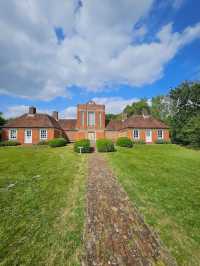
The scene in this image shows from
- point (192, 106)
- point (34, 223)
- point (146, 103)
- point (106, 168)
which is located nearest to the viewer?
point (34, 223)

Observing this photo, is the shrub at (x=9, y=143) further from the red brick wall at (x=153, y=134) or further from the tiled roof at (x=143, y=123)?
the red brick wall at (x=153, y=134)

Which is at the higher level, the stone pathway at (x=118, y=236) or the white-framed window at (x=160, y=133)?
the white-framed window at (x=160, y=133)

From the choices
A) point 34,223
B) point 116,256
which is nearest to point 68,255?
point 116,256

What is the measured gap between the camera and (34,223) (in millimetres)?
5074

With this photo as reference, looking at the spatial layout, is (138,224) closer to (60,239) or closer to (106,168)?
(60,239)

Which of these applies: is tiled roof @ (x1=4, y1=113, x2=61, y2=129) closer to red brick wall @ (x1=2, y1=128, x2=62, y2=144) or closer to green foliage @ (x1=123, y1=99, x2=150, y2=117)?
red brick wall @ (x1=2, y1=128, x2=62, y2=144)

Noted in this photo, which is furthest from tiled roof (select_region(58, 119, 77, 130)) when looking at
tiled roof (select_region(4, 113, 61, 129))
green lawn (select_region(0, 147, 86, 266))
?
green lawn (select_region(0, 147, 86, 266))

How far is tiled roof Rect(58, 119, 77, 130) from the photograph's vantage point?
32.9 meters

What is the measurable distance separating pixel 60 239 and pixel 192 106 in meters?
34.8

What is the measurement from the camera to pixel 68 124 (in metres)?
33.6

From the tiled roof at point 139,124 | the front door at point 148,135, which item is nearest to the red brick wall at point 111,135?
the tiled roof at point 139,124

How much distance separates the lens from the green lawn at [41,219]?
387 cm

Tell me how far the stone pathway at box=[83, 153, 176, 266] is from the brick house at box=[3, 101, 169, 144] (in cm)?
2298

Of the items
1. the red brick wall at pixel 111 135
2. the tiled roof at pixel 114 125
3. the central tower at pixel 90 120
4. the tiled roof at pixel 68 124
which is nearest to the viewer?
the central tower at pixel 90 120
